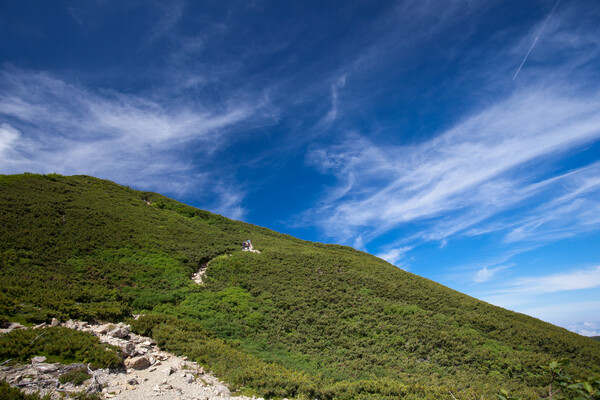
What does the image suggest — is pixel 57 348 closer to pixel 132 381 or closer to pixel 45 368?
pixel 45 368

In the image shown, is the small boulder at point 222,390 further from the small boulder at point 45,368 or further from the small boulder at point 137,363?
the small boulder at point 45,368

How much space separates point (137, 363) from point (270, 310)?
10811 millimetres

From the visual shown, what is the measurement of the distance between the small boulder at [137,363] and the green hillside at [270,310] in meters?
2.09

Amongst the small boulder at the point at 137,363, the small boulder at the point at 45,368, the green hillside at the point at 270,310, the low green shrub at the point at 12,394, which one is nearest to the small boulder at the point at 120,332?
the green hillside at the point at 270,310

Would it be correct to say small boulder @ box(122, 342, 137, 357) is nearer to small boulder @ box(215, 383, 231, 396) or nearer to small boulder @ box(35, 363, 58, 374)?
small boulder @ box(35, 363, 58, 374)

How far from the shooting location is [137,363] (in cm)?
1097

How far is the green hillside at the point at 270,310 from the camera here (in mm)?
13023

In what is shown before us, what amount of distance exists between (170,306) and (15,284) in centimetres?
771

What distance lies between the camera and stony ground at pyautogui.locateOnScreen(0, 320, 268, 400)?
8.63m

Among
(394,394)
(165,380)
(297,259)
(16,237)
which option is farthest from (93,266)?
(394,394)

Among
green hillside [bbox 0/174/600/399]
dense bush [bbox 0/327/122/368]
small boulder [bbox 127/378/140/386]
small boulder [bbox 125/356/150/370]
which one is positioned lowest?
small boulder [bbox 127/378/140/386]

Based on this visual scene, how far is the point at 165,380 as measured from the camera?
1042cm

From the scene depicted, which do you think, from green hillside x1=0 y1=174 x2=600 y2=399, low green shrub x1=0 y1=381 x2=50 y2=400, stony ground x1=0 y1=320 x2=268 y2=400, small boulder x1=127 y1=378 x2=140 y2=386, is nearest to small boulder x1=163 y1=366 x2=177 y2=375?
stony ground x1=0 y1=320 x2=268 y2=400

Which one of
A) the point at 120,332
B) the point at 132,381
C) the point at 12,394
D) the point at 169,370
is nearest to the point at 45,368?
the point at 12,394
